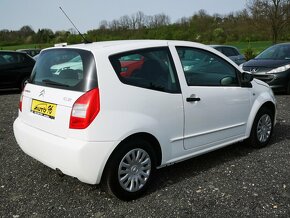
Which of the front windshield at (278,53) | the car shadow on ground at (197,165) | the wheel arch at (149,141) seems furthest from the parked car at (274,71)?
the wheel arch at (149,141)

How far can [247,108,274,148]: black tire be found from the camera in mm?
5250

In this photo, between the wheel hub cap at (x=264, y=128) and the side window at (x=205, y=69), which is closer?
the side window at (x=205, y=69)

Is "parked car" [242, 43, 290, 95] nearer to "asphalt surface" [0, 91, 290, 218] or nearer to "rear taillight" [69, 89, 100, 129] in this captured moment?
"asphalt surface" [0, 91, 290, 218]

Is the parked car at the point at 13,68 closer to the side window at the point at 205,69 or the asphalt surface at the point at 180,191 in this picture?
the asphalt surface at the point at 180,191

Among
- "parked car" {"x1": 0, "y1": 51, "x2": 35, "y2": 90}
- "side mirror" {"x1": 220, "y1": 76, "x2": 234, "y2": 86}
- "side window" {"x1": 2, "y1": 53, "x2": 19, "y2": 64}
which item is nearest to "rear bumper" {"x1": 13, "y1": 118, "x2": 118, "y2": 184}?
"side mirror" {"x1": 220, "y1": 76, "x2": 234, "y2": 86}

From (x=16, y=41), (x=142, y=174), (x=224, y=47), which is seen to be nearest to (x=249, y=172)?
(x=142, y=174)

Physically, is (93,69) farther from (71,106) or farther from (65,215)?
(65,215)

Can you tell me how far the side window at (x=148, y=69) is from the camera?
3.66 meters

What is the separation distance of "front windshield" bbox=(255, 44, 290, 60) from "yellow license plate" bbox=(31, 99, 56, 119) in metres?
8.49

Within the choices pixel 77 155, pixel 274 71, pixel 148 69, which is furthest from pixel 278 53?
pixel 77 155

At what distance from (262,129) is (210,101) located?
1.45 metres

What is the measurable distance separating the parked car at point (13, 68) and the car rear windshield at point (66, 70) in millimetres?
8511

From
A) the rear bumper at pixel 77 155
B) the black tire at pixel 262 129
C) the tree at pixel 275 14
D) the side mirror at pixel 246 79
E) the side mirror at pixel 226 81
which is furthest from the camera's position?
the tree at pixel 275 14

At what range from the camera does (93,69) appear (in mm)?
3486
